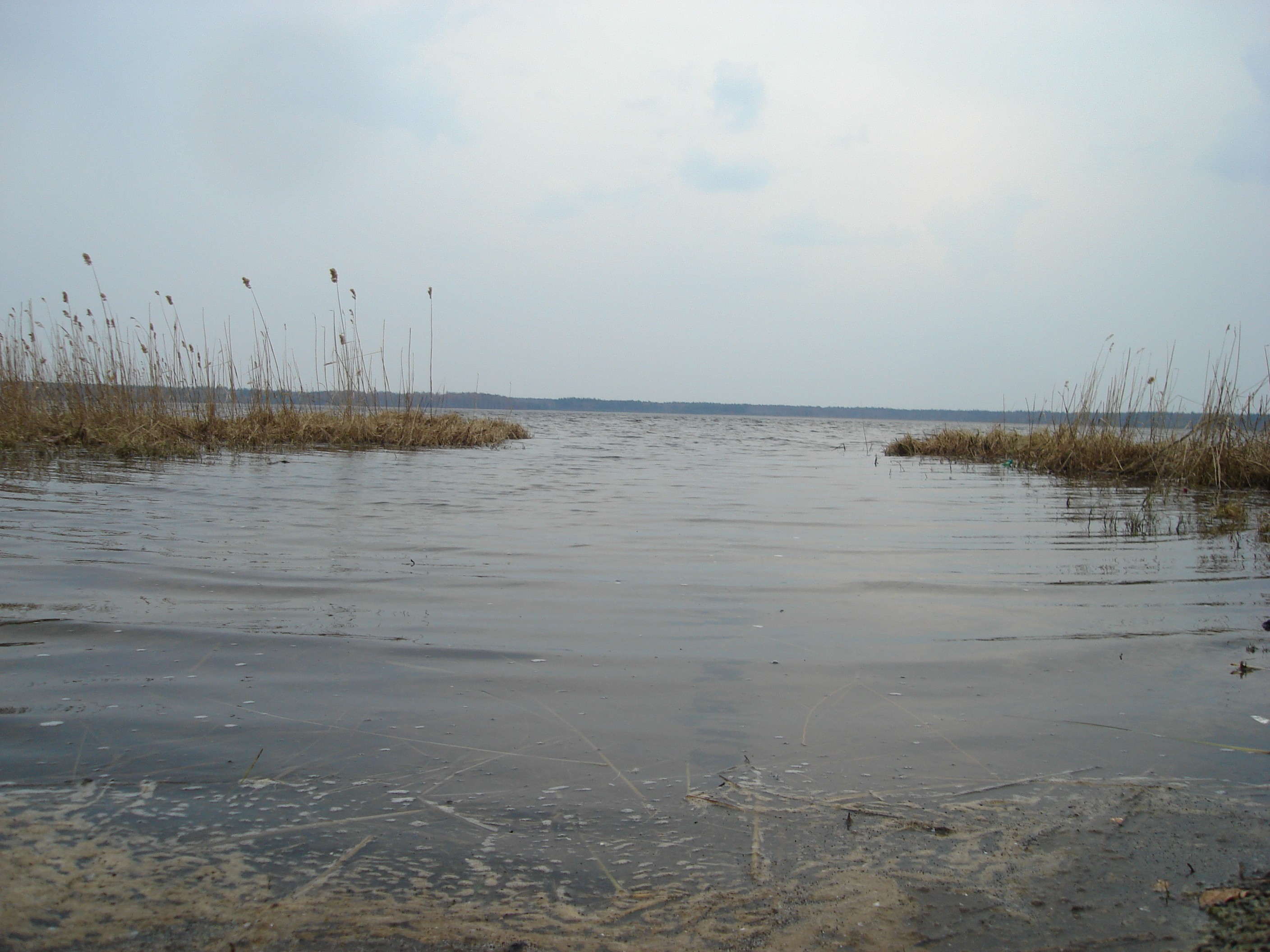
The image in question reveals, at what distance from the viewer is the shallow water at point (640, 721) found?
171 cm

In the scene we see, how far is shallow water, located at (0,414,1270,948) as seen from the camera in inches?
67.2

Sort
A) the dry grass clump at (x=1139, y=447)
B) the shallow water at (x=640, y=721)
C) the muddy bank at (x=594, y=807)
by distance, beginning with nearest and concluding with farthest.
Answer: the muddy bank at (x=594, y=807) < the shallow water at (x=640, y=721) < the dry grass clump at (x=1139, y=447)

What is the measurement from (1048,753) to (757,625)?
1534 millimetres

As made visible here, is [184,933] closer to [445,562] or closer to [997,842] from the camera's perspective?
[997,842]

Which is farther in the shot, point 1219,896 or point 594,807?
point 594,807

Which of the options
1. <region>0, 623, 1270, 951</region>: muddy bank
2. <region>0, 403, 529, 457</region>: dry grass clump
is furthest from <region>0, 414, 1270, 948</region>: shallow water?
<region>0, 403, 529, 457</region>: dry grass clump

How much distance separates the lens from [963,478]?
12.8 metres

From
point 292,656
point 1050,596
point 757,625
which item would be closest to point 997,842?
point 757,625

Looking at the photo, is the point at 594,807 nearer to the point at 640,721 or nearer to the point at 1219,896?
the point at 640,721

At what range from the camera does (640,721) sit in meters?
2.57

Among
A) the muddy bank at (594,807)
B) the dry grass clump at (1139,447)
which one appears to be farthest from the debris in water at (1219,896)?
the dry grass clump at (1139,447)

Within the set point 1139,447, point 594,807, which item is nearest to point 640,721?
point 594,807

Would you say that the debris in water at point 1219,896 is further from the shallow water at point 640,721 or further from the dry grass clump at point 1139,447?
the dry grass clump at point 1139,447

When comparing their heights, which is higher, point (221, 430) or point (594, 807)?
point (221, 430)
